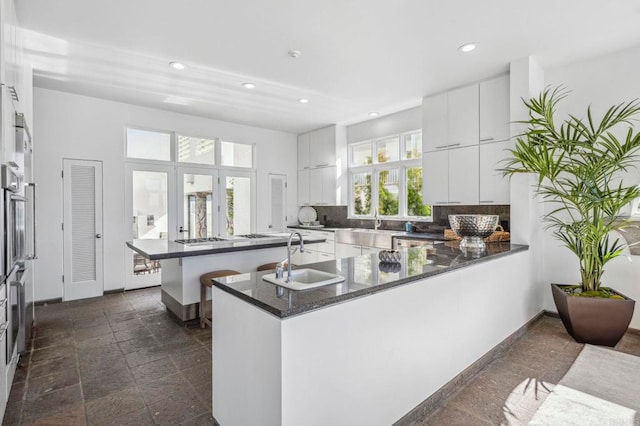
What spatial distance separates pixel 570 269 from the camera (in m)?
3.57

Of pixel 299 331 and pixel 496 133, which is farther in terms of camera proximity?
pixel 496 133

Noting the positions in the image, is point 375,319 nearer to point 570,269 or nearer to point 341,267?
point 341,267

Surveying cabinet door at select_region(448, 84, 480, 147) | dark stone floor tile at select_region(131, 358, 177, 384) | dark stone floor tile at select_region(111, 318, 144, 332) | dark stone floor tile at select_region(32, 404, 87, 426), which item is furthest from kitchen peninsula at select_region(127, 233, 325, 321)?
cabinet door at select_region(448, 84, 480, 147)

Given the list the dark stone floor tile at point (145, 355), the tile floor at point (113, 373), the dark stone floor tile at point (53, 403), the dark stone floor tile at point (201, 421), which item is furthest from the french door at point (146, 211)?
the dark stone floor tile at point (201, 421)

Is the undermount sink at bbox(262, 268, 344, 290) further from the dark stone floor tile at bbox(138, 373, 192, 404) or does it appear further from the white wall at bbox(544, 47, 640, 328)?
the white wall at bbox(544, 47, 640, 328)

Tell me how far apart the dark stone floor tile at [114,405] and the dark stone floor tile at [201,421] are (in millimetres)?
377

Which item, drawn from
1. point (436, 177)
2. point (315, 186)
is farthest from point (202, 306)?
point (315, 186)

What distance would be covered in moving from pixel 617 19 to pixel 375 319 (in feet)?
10.3

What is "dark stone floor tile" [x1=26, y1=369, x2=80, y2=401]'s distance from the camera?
2225 millimetres

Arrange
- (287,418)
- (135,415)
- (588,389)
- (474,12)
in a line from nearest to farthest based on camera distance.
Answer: (287,418)
(135,415)
(588,389)
(474,12)

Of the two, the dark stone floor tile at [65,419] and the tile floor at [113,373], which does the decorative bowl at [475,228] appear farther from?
the dark stone floor tile at [65,419]

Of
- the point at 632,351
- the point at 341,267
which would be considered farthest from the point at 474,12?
the point at 632,351

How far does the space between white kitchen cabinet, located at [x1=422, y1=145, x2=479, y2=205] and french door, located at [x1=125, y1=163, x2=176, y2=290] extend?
386cm

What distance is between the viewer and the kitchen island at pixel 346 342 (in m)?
1.35
